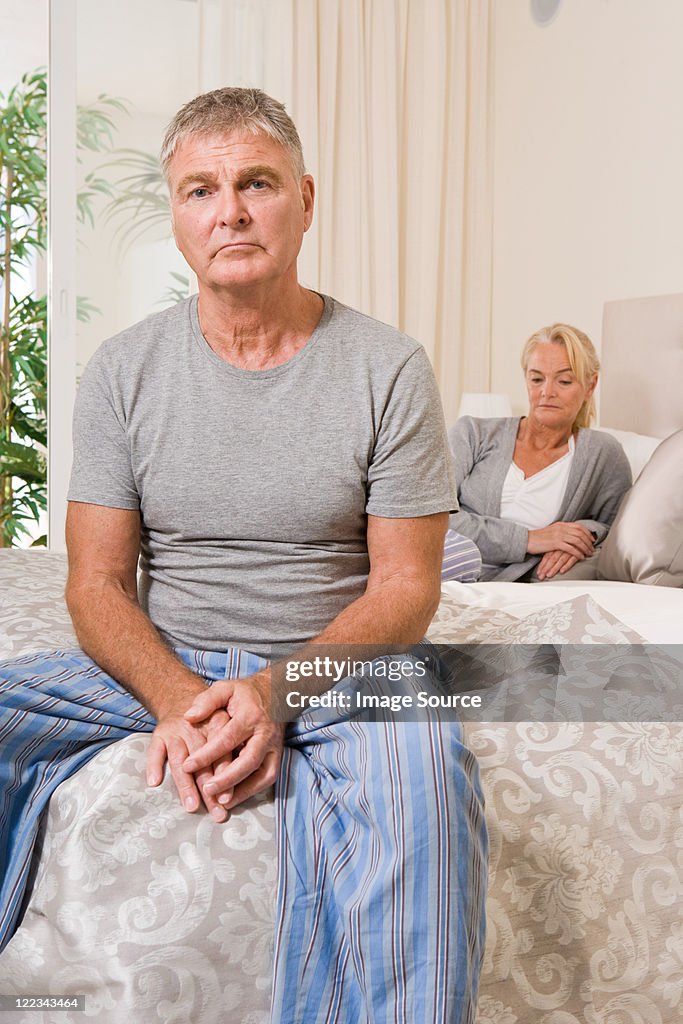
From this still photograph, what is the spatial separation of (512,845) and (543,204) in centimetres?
307

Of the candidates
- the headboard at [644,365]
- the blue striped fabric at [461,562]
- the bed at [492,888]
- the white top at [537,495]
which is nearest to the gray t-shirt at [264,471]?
the bed at [492,888]

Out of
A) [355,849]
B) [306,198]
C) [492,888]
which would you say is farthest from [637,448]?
[355,849]

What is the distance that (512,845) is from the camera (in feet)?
3.84

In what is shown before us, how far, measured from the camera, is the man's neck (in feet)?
4.51

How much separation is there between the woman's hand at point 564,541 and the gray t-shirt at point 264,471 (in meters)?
1.01

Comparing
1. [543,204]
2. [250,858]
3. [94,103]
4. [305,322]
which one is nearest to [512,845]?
[250,858]

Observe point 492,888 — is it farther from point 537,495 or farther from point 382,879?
point 537,495

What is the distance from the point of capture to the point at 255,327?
1.38 metres

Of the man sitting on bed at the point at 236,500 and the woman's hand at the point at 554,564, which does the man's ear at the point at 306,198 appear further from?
the woman's hand at the point at 554,564

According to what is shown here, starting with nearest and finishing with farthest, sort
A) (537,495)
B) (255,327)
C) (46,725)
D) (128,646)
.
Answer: (46,725) < (128,646) < (255,327) < (537,495)

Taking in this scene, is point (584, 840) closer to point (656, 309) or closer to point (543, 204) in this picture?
point (656, 309)

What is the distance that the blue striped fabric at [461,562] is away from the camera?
2.11 meters

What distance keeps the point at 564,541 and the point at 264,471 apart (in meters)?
1.16

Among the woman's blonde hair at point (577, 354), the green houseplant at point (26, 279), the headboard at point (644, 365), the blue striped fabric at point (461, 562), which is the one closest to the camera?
the blue striped fabric at point (461, 562)
